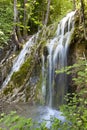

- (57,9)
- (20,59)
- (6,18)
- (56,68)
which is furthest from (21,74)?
(57,9)

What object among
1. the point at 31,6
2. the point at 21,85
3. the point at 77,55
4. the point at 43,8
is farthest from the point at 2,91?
the point at 43,8

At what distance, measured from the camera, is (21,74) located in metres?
8.59

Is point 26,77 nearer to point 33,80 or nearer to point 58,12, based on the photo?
point 33,80

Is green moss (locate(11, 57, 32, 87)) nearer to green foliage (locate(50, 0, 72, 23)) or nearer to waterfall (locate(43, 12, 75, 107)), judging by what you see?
waterfall (locate(43, 12, 75, 107))

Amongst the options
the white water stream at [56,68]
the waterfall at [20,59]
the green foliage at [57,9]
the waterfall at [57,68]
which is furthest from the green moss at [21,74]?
the green foliage at [57,9]

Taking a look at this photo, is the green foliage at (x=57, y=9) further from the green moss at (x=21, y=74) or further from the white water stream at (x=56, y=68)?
the green moss at (x=21, y=74)

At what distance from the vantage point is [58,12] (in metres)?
15.3

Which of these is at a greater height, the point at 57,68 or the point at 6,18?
the point at 6,18

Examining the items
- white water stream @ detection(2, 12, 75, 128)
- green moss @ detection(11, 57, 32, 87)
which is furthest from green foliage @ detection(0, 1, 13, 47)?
white water stream @ detection(2, 12, 75, 128)

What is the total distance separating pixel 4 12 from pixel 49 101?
20.5 ft

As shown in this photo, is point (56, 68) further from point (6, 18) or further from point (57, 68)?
point (6, 18)

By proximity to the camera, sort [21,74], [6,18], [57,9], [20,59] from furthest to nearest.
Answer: [57,9]
[6,18]
[20,59]
[21,74]

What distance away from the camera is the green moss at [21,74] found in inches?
332

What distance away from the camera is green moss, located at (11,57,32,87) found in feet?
27.7
